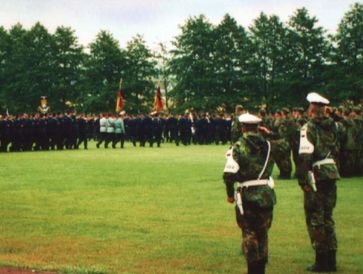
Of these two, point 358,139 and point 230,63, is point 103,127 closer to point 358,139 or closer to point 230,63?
point 358,139

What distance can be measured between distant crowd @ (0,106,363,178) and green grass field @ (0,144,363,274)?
1.19m

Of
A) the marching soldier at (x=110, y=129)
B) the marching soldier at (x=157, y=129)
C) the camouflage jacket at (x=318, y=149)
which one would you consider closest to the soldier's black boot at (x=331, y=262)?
the camouflage jacket at (x=318, y=149)

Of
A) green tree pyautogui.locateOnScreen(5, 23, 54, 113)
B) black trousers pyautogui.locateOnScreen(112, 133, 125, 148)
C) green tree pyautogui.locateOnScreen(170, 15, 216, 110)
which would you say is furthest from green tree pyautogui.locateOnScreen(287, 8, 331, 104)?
black trousers pyautogui.locateOnScreen(112, 133, 125, 148)

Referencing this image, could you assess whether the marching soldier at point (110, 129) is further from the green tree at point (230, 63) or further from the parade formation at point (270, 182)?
the green tree at point (230, 63)

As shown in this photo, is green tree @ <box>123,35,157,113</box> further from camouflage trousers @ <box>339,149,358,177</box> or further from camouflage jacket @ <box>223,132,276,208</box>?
camouflage jacket @ <box>223,132,276,208</box>

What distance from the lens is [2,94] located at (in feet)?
257

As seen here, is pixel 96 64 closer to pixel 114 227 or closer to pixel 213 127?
pixel 213 127

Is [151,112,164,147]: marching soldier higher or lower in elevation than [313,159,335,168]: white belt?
higher

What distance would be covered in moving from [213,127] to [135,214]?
28062 millimetres

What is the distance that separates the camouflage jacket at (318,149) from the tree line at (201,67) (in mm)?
58326

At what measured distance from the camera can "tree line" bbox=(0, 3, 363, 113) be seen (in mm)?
70562

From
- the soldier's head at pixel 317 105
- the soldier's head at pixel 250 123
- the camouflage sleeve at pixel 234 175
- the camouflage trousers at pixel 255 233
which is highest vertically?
the soldier's head at pixel 317 105

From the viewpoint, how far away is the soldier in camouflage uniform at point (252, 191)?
8016 mm

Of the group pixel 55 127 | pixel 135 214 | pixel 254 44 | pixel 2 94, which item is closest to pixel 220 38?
pixel 254 44
